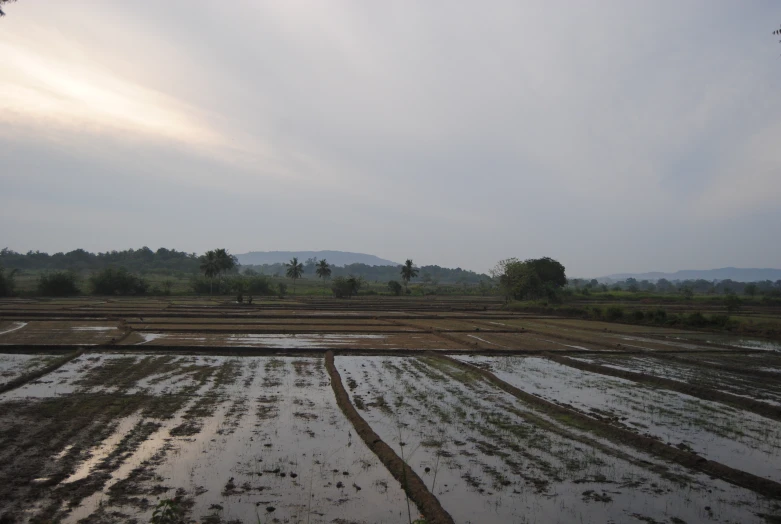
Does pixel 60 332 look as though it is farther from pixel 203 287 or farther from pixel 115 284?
pixel 203 287

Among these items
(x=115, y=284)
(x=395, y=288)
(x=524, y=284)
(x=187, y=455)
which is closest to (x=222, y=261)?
(x=115, y=284)

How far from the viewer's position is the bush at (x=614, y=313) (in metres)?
40.0

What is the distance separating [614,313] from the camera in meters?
40.3

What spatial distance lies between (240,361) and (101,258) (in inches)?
5761

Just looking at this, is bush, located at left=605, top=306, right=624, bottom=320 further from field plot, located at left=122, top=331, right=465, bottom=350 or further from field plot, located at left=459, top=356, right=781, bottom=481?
field plot, located at left=459, top=356, right=781, bottom=481

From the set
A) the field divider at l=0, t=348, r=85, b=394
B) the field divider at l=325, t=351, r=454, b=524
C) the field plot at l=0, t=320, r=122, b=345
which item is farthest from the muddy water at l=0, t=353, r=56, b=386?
the field divider at l=325, t=351, r=454, b=524

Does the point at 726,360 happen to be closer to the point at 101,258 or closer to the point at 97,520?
the point at 97,520

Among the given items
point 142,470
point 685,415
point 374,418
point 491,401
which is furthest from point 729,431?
point 142,470

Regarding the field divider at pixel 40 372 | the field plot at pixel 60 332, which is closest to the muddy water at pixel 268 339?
the field plot at pixel 60 332

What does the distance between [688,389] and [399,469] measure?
1065 cm

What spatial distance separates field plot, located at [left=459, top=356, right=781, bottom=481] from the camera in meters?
8.88

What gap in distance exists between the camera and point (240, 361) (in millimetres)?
18141

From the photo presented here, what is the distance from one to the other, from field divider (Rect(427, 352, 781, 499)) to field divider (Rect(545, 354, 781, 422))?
4.56 metres

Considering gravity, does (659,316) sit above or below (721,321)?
above
